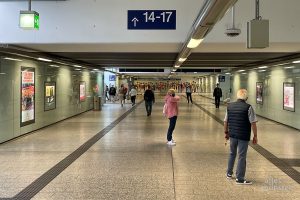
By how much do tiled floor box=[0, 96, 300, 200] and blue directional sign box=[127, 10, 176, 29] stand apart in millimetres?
3038

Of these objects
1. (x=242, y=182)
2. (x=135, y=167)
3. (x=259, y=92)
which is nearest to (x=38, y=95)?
(x=135, y=167)

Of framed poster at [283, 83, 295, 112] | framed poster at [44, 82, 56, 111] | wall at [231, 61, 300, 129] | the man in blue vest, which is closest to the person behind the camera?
the man in blue vest

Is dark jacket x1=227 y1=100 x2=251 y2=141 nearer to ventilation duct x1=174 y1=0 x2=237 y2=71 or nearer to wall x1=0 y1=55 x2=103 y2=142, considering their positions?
ventilation duct x1=174 y1=0 x2=237 y2=71

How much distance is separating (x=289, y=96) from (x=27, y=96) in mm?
9514

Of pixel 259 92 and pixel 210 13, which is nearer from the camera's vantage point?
pixel 210 13

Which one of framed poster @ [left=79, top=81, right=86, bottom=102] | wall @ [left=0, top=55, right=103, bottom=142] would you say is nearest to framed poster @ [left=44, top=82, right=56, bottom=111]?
wall @ [left=0, top=55, right=103, bottom=142]

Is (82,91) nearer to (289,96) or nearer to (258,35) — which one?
(289,96)

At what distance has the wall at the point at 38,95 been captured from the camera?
32.5 feet

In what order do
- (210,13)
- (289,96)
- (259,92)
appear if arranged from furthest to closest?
1. (259,92)
2. (289,96)
3. (210,13)

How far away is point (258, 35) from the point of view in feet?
18.6

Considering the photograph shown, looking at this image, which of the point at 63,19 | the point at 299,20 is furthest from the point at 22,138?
the point at 299,20

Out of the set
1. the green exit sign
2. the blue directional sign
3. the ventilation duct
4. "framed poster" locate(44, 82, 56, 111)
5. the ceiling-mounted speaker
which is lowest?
"framed poster" locate(44, 82, 56, 111)

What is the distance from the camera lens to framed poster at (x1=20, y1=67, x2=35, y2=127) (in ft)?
36.5

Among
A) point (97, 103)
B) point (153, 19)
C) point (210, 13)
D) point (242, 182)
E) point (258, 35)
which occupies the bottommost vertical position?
point (242, 182)
